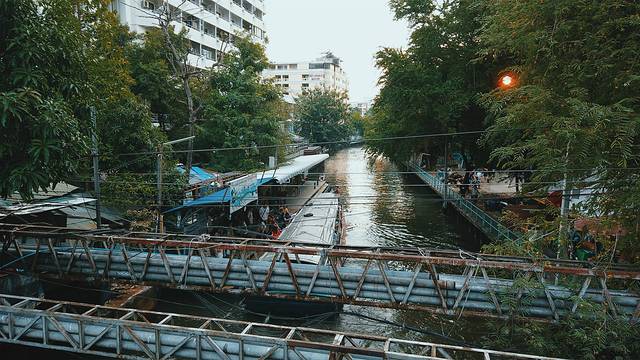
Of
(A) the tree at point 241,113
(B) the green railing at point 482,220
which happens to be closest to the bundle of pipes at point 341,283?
(B) the green railing at point 482,220

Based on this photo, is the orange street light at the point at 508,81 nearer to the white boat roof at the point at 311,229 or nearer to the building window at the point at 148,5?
the white boat roof at the point at 311,229

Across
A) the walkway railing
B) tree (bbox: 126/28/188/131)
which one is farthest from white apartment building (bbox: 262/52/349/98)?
the walkway railing

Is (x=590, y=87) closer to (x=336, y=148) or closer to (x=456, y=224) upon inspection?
(x=456, y=224)

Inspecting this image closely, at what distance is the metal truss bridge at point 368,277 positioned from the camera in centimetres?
816

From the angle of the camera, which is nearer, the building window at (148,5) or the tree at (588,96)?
the tree at (588,96)

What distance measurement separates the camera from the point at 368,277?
9070mm

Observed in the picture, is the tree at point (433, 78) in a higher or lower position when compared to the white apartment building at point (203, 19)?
lower

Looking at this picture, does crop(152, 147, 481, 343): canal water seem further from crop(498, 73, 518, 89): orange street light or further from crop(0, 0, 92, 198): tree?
crop(0, 0, 92, 198): tree

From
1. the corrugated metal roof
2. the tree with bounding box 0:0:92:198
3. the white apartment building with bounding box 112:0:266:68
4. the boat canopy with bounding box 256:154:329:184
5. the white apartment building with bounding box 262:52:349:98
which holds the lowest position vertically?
the corrugated metal roof

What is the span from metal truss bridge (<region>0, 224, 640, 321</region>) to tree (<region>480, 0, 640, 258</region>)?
A: 1494 millimetres

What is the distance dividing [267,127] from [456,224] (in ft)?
45.3

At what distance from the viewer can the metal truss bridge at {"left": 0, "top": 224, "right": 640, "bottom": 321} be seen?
8156mm

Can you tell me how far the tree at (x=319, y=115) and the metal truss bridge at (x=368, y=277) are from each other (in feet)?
183

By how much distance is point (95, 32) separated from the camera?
13.8m
